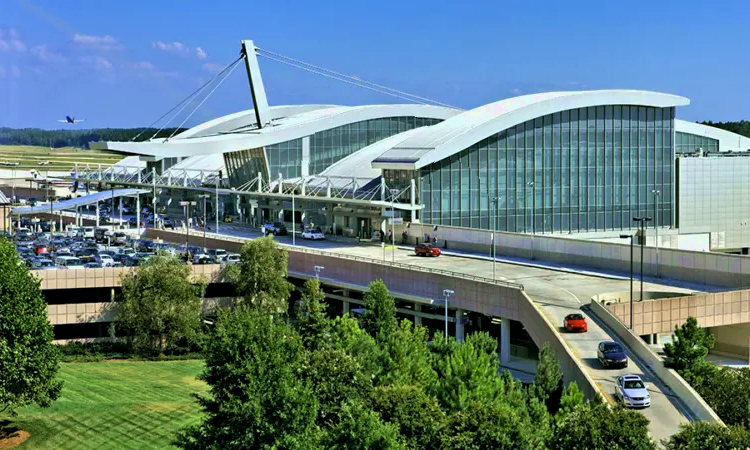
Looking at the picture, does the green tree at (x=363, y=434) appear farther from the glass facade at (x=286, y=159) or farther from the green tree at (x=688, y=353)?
the glass facade at (x=286, y=159)

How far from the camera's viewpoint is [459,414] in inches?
1130

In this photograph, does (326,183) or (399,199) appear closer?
(399,199)

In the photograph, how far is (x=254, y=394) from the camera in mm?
28953

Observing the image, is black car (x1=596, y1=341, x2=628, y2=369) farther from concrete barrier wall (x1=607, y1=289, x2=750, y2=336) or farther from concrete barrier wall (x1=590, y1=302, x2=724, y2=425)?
concrete barrier wall (x1=607, y1=289, x2=750, y2=336)

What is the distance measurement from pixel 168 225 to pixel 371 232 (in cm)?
2608

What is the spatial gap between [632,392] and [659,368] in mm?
4281

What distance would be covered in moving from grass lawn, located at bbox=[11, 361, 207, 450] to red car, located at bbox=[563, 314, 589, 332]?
1554cm

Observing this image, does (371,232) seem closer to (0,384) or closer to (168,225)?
(168,225)

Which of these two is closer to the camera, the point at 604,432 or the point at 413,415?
the point at 604,432

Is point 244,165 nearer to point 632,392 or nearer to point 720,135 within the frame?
point 720,135

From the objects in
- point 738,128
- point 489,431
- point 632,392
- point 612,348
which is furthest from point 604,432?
point 738,128

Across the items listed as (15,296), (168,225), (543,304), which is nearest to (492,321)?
(543,304)

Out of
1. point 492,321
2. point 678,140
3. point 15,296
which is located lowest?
point 492,321

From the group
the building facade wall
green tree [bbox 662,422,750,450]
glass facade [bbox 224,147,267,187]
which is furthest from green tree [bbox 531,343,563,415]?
glass facade [bbox 224,147,267,187]
